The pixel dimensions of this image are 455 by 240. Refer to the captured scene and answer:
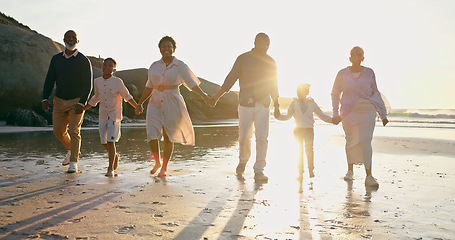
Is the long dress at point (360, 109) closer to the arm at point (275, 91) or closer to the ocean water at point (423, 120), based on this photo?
the arm at point (275, 91)

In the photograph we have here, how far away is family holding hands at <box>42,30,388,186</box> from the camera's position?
622cm

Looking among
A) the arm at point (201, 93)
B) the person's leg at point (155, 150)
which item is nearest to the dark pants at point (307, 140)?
the arm at point (201, 93)

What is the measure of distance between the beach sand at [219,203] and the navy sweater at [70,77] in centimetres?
127

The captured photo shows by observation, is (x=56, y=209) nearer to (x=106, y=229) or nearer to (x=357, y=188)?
(x=106, y=229)

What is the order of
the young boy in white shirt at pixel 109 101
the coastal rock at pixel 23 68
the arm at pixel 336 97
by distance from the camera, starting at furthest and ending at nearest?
1. the coastal rock at pixel 23 68
2. the young boy in white shirt at pixel 109 101
3. the arm at pixel 336 97

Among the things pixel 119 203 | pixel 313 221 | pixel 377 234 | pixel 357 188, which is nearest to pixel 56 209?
pixel 119 203

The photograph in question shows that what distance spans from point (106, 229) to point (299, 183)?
3125 mm

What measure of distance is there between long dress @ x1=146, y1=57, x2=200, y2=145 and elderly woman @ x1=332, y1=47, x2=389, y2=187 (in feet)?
7.81

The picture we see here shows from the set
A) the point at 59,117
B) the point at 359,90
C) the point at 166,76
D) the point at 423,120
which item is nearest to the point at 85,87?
the point at 59,117

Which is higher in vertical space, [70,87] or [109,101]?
[70,87]

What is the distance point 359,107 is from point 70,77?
465 centimetres

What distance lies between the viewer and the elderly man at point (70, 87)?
21.9 ft

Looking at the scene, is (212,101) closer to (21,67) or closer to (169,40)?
(169,40)

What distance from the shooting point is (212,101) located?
6711 mm
